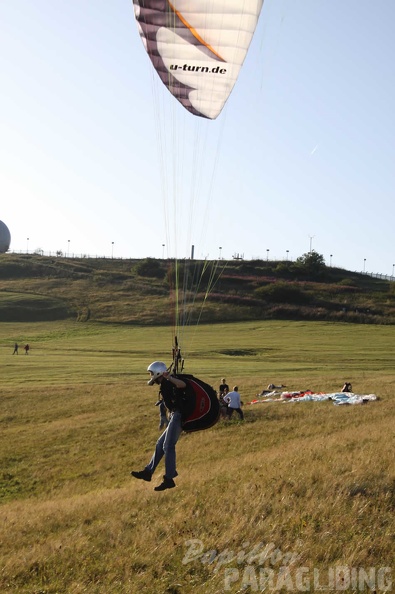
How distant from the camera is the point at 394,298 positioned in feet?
287

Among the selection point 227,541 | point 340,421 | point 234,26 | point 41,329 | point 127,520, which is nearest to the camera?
point 227,541

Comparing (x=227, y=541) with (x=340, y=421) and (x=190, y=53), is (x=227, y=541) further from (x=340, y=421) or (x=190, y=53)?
(x=340, y=421)

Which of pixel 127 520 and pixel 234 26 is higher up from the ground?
pixel 234 26

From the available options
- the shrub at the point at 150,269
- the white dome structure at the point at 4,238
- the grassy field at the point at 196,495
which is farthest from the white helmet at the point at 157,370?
the white dome structure at the point at 4,238

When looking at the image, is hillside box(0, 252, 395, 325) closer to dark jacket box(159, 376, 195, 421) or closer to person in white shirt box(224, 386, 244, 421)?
person in white shirt box(224, 386, 244, 421)

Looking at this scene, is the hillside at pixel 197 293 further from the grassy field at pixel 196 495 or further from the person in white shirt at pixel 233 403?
the person in white shirt at pixel 233 403

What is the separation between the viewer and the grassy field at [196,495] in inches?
327

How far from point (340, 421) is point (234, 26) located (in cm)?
1380

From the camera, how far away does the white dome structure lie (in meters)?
131

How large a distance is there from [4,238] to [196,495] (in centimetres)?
12684

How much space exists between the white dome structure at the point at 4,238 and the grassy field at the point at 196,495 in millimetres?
98790

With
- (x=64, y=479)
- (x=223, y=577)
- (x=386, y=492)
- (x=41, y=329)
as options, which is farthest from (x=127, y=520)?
(x=41, y=329)

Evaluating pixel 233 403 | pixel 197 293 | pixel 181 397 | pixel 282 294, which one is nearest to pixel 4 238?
pixel 197 293

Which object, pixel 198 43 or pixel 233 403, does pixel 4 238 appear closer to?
pixel 233 403
